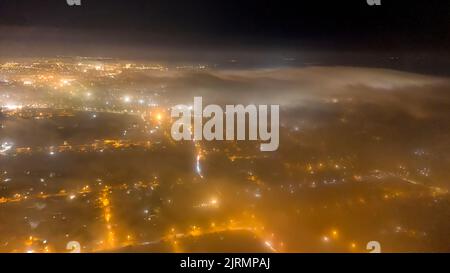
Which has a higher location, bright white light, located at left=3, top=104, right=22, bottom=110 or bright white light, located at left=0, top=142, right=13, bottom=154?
bright white light, located at left=3, top=104, right=22, bottom=110

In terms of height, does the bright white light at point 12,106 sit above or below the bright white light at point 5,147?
above

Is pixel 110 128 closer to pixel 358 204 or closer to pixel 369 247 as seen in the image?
pixel 358 204

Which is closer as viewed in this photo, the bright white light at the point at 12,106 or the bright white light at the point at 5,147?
the bright white light at the point at 5,147

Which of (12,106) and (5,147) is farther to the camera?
(12,106)

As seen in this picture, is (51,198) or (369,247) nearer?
(369,247)

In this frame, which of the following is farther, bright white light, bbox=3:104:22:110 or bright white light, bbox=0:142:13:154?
bright white light, bbox=3:104:22:110
